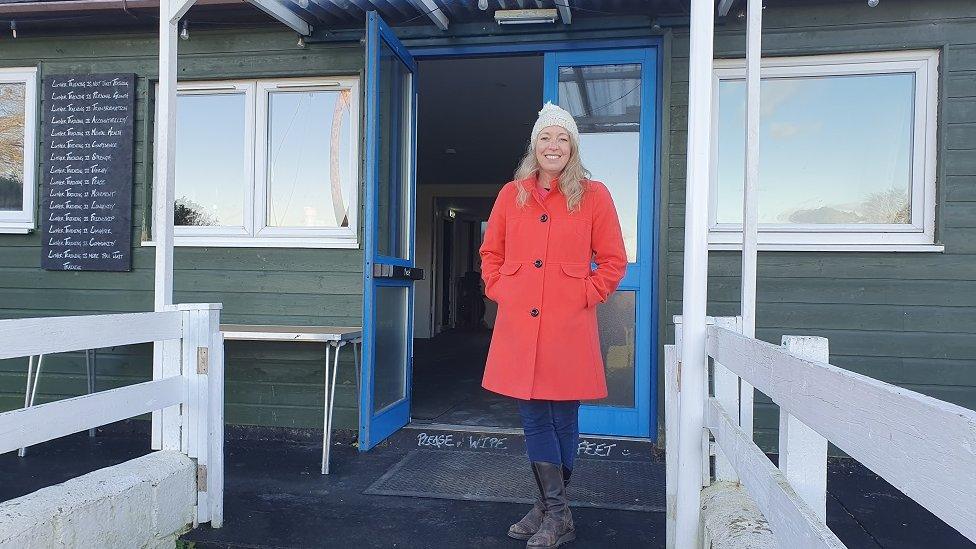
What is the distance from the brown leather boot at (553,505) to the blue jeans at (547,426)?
0.04 m

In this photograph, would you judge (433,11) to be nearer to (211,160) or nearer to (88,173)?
(211,160)

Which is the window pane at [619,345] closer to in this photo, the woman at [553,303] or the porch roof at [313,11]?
the woman at [553,303]

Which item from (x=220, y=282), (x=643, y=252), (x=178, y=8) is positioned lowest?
(x=220, y=282)

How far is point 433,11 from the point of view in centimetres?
378

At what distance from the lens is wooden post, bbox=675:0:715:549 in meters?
2.07

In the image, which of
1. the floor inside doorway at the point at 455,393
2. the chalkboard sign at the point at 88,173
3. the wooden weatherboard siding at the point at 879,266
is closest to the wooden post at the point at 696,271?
the wooden weatherboard siding at the point at 879,266

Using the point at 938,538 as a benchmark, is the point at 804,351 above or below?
above

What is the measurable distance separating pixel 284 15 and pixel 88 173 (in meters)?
1.73

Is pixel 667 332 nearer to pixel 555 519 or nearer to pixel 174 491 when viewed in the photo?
pixel 555 519

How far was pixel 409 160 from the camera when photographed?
4305 millimetres

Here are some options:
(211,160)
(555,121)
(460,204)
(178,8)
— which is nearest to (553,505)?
(555,121)

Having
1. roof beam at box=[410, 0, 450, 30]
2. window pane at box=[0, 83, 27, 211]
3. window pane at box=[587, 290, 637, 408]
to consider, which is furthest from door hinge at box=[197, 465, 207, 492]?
window pane at box=[0, 83, 27, 211]

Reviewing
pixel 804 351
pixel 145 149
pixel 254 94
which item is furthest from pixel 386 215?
pixel 804 351

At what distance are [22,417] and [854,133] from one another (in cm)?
406
